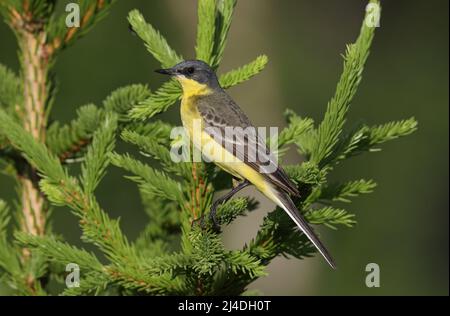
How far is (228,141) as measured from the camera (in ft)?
14.4

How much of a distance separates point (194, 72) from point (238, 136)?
0.49m

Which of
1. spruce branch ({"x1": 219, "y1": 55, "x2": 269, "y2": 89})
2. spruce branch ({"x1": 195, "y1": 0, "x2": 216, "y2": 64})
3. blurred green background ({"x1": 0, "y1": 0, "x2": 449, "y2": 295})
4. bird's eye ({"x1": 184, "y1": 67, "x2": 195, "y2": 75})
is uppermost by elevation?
blurred green background ({"x1": 0, "y1": 0, "x2": 449, "y2": 295})

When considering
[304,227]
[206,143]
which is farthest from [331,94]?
[304,227]

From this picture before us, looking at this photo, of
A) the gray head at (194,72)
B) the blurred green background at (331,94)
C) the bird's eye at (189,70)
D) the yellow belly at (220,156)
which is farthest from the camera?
the blurred green background at (331,94)

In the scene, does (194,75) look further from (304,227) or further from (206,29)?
(304,227)

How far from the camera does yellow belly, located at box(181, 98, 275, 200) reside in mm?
3881

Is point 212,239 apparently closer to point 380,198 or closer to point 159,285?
point 159,285

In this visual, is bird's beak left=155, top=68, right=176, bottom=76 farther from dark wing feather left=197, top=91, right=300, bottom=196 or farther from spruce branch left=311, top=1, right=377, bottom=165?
spruce branch left=311, top=1, right=377, bottom=165

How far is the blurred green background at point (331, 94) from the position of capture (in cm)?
1027

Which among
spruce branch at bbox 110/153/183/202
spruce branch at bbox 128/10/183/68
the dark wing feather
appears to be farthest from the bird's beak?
spruce branch at bbox 110/153/183/202

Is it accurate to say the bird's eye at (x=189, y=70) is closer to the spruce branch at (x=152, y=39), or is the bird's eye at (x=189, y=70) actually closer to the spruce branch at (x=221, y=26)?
the spruce branch at (x=152, y=39)

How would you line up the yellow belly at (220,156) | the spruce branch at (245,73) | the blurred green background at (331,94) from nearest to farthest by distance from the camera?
the spruce branch at (245,73) < the yellow belly at (220,156) < the blurred green background at (331,94)

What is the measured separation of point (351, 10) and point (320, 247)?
10.5 meters

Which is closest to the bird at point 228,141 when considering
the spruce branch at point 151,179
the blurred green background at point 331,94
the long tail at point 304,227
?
the long tail at point 304,227
